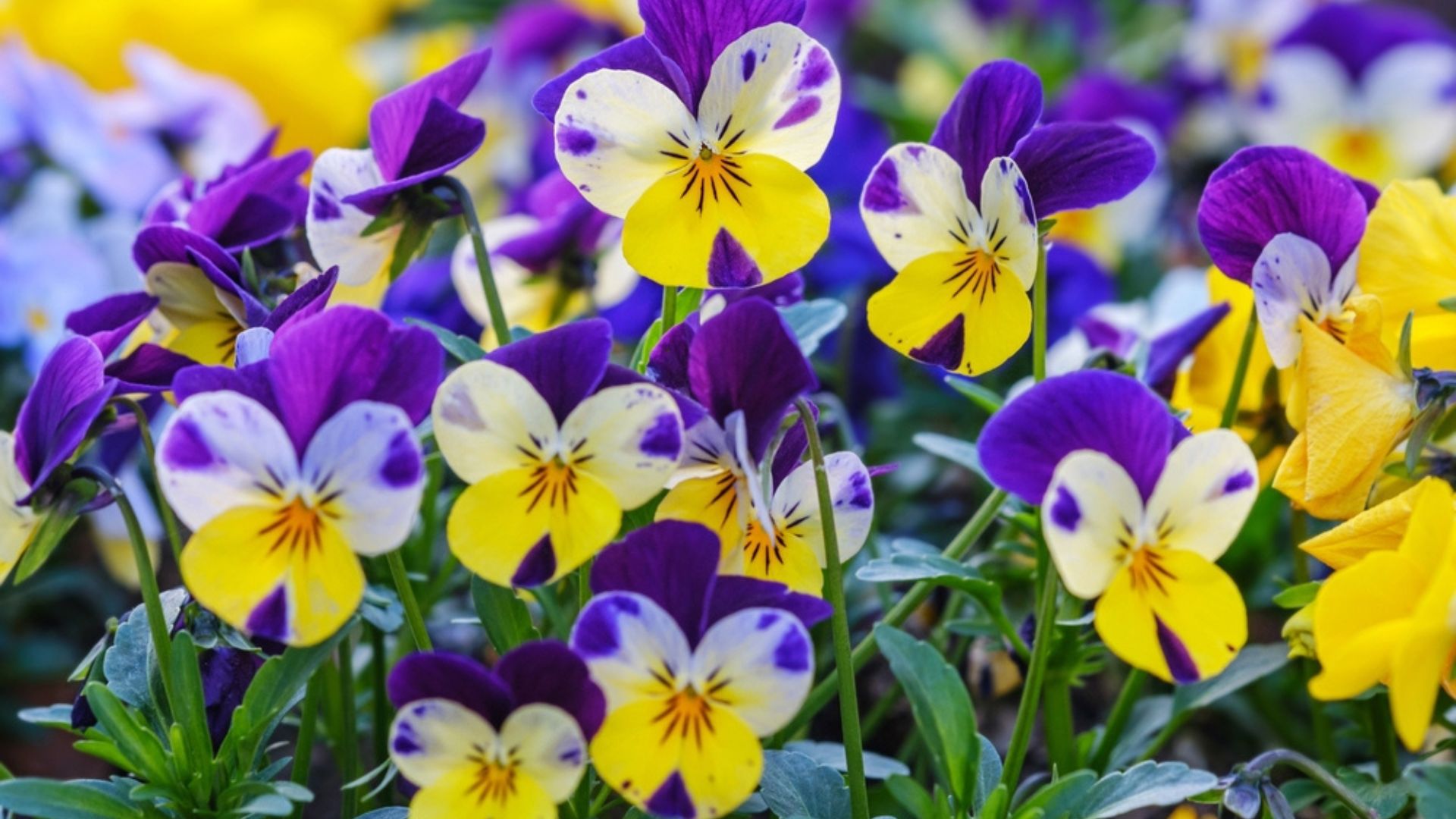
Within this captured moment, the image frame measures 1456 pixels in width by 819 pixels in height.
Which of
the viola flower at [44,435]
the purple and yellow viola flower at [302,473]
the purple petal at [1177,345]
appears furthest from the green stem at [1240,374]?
the viola flower at [44,435]

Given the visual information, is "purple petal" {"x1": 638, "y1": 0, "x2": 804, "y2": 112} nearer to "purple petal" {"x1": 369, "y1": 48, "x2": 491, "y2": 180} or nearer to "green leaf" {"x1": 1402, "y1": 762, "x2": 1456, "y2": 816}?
"purple petal" {"x1": 369, "y1": 48, "x2": 491, "y2": 180}

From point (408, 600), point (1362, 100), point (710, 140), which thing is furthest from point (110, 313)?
point (1362, 100)

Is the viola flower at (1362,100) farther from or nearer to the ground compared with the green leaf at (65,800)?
farther from the ground

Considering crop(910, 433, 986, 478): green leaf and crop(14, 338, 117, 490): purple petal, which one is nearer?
crop(14, 338, 117, 490): purple petal

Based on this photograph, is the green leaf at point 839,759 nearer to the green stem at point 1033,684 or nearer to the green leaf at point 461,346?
the green stem at point 1033,684

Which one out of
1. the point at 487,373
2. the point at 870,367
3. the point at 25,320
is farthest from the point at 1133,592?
the point at 25,320

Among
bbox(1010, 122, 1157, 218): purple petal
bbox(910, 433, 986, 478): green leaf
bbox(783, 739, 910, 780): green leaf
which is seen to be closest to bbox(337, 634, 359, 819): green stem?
bbox(783, 739, 910, 780): green leaf
